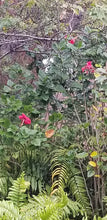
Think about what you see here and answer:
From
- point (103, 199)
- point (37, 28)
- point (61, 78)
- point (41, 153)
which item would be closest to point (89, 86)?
point (61, 78)

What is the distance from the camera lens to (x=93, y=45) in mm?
2529

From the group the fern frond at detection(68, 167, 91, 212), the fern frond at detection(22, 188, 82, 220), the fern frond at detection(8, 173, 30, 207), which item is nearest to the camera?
the fern frond at detection(22, 188, 82, 220)

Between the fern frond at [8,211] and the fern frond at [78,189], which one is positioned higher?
the fern frond at [8,211]

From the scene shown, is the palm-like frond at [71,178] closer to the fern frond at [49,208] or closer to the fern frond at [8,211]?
the fern frond at [49,208]

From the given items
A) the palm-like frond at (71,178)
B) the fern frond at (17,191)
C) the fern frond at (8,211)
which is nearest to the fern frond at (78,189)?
the palm-like frond at (71,178)

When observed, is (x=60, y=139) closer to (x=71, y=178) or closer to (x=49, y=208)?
(x=71, y=178)

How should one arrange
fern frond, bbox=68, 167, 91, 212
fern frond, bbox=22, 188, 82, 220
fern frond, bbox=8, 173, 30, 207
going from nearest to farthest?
fern frond, bbox=22, 188, 82, 220 → fern frond, bbox=8, 173, 30, 207 → fern frond, bbox=68, 167, 91, 212

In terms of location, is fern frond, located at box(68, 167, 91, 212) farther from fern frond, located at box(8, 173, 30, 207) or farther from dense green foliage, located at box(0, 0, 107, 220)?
fern frond, located at box(8, 173, 30, 207)

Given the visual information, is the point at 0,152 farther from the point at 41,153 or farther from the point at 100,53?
the point at 100,53

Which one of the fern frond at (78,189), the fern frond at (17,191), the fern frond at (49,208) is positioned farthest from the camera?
the fern frond at (78,189)

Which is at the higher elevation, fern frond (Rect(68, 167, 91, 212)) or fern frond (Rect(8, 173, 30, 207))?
fern frond (Rect(8, 173, 30, 207))

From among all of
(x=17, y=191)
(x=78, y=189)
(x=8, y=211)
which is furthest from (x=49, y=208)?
(x=78, y=189)

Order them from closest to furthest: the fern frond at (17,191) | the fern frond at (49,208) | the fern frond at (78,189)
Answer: the fern frond at (49,208), the fern frond at (17,191), the fern frond at (78,189)

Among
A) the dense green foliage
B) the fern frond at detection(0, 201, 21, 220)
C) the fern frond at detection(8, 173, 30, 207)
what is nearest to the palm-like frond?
the dense green foliage
